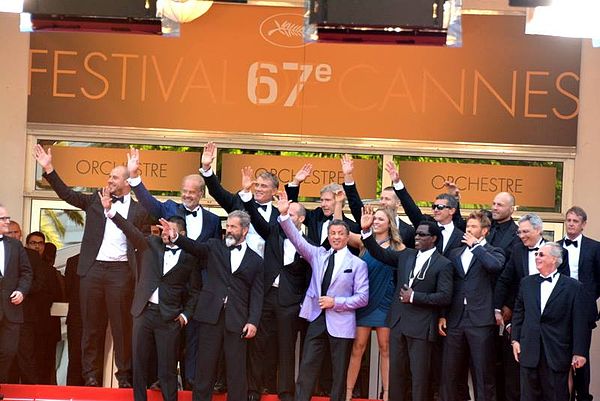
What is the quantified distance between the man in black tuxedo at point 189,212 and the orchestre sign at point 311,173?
245cm

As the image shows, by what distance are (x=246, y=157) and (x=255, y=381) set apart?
3.40 metres

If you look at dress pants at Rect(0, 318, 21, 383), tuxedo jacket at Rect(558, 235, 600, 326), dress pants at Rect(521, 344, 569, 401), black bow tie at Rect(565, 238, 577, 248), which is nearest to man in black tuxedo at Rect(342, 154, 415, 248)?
black bow tie at Rect(565, 238, 577, 248)

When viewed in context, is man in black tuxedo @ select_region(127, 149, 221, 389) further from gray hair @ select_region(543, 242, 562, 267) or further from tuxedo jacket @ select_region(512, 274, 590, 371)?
gray hair @ select_region(543, 242, 562, 267)

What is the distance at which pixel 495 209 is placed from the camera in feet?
34.5

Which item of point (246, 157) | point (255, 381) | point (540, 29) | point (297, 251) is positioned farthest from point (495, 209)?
point (540, 29)

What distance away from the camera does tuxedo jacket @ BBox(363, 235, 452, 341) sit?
995 centimetres

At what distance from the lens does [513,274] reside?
1027 centimetres

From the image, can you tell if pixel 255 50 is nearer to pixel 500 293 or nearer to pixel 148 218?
pixel 148 218

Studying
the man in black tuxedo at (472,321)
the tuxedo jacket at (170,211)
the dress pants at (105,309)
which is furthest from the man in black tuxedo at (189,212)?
the man in black tuxedo at (472,321)

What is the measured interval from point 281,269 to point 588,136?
448 cm

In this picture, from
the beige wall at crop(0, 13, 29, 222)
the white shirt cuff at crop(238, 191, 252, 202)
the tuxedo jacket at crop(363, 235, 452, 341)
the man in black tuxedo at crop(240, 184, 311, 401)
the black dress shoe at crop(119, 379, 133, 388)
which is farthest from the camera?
the beige wall at crop(0, 13, 29, 222)

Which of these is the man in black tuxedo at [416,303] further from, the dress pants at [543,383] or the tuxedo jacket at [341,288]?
the dress pants at [543,383]

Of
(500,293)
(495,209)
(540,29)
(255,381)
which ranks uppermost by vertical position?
(540,29)

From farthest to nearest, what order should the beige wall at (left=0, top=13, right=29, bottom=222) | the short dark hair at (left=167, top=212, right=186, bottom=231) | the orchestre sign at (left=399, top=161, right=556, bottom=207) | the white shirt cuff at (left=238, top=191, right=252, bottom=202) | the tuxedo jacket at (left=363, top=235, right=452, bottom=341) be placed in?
the orchestre sign at (left=399, top=161, right=556, bottom=207) → the beige wall at (left=0, top=13, right=29, bottom=222) → the white shirt cuff at (left=238, top=191, right=252, bottom=202) → the short dark hair at (left=167, top=212, right=186, bottom=231) → the tuxedo jacket at (left=363, top=235, right=452, bottom=341)
